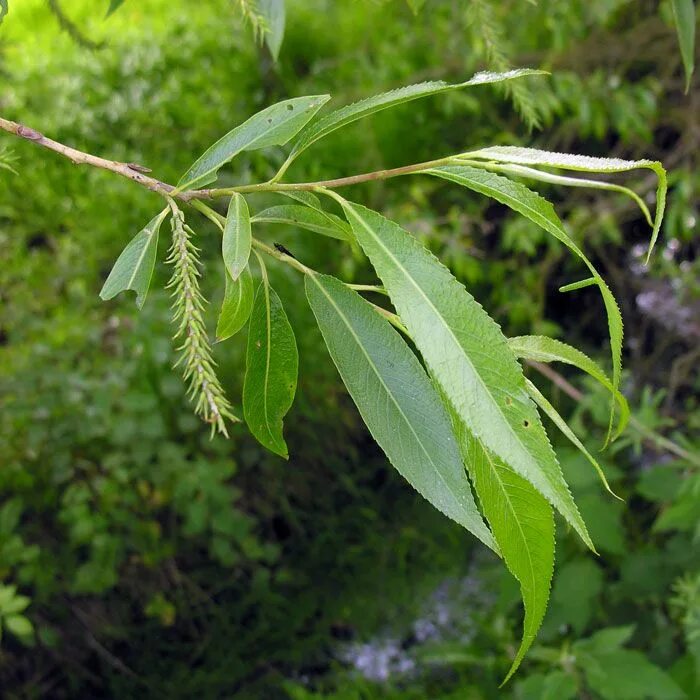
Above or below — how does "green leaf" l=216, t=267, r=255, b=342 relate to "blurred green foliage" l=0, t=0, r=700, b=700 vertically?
above

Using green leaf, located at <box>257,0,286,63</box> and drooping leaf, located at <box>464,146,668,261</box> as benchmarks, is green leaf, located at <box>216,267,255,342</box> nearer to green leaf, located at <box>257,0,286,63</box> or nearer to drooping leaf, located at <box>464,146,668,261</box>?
drooping leaf, located at <box>464,146,668,261</box>

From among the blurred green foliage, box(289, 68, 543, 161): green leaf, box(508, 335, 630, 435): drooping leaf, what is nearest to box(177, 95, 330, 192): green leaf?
box(289, 68, 543, 161): green leaf

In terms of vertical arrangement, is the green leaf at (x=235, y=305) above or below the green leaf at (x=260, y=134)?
below

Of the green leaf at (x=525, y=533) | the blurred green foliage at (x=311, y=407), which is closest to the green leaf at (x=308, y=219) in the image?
the green leaf at (x=525, y=533)

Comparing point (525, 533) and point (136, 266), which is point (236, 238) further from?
point (525, 533)

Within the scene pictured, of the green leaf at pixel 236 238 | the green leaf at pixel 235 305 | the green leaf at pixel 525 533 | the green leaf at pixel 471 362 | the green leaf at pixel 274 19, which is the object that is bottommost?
the green leaf at pixel 525 533

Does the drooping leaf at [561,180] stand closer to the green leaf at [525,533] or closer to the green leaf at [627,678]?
the green leaf at [525,533]
